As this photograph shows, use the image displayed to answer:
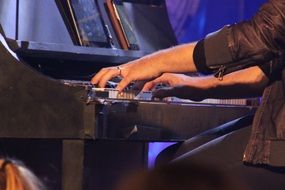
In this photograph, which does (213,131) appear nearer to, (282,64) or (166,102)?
(166,102)

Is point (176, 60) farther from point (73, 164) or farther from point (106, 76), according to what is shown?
point (73, 164)

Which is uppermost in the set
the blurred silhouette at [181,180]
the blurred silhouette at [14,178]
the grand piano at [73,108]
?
the grand piano at [73,108]

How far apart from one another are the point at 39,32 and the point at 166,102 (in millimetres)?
806

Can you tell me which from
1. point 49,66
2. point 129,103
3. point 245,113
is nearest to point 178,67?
point 129,103

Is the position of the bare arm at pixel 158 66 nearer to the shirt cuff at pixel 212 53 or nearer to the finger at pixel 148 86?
the shirt cuff at pixel 212 53

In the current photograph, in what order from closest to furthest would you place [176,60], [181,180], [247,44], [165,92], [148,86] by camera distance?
1. [181,180]
2. [247,44]
3. [176,60]
4. [148,86]
5. [165,92]

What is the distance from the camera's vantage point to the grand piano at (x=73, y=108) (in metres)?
1.61

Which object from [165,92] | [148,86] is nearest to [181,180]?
[148,86]

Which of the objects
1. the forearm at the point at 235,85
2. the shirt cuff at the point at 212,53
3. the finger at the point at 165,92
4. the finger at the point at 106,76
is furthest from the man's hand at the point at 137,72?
the forearm at the point at 235,85

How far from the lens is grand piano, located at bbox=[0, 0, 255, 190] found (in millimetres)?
1613

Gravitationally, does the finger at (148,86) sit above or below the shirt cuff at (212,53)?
below

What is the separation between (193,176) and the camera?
4.25 feet

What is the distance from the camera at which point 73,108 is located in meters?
1.64

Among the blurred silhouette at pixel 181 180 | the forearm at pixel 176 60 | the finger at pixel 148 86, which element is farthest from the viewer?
the finger at pixel 148 86
